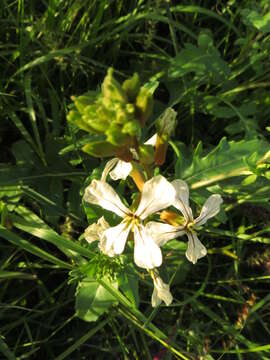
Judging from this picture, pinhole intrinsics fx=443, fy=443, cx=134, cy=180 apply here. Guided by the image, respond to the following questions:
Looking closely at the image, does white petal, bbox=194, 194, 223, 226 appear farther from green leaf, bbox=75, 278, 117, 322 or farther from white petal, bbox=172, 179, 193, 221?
green leaf, bbox=75, 278, 117, 322

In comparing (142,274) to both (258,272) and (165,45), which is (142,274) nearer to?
(258,272)

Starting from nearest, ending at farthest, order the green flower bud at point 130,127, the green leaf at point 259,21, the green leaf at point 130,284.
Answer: the green flower bud at point 130,127
the green leaf at point 130,284
the green leaf at point 259,21

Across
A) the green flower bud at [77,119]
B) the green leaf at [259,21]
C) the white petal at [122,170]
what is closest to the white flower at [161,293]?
the white petal at [122,170]

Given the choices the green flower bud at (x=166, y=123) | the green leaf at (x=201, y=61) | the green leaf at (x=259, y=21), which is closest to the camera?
the green flower bud at (x=166, y=123)

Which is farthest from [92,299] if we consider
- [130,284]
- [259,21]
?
[259,21]

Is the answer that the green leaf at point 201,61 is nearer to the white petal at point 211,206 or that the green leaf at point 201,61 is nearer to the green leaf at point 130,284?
the white petal at point 211,206

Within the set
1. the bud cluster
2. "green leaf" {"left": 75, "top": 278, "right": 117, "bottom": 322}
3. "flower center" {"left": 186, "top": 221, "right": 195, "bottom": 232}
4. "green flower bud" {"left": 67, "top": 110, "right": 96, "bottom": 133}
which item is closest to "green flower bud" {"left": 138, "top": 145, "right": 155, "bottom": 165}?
the bud cluster
